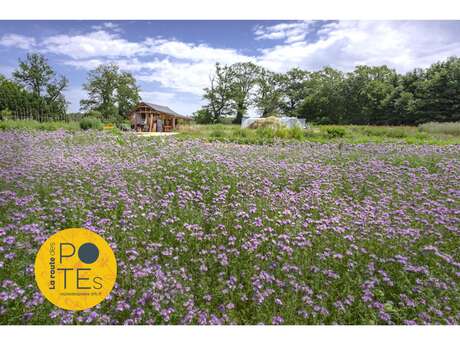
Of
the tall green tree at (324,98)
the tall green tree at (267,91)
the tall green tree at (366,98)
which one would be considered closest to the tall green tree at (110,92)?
the tall green tree at (267,91)

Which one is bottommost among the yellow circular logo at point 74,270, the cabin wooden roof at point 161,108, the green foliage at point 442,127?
the yellow circular logo at point 74,270

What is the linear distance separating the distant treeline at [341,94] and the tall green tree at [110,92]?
61 centimetres

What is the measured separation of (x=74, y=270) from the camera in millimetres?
1713

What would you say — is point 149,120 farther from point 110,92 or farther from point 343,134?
point 343,134

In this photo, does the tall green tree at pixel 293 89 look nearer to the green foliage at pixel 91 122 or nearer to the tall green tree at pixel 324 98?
the tall green tree at pixel 324 98

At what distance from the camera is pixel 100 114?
262 centimetres

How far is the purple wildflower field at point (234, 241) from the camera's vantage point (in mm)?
1771

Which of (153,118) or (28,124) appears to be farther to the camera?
(153,118)

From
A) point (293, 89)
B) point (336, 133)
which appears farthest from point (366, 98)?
point (336, 133)

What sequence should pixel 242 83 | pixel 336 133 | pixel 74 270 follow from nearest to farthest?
pixel 74 270, pixel 242 83, pixel 336 133

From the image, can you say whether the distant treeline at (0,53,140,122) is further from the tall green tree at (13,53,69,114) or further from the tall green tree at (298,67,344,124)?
the tall green tree at (298,67,344,124)

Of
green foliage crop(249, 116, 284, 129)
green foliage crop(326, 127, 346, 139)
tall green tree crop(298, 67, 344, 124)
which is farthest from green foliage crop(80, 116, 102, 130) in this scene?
green foliage crop(326, 127, 346, 139)

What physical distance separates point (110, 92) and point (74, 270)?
1402mm

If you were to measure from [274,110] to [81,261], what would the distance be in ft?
9.96
